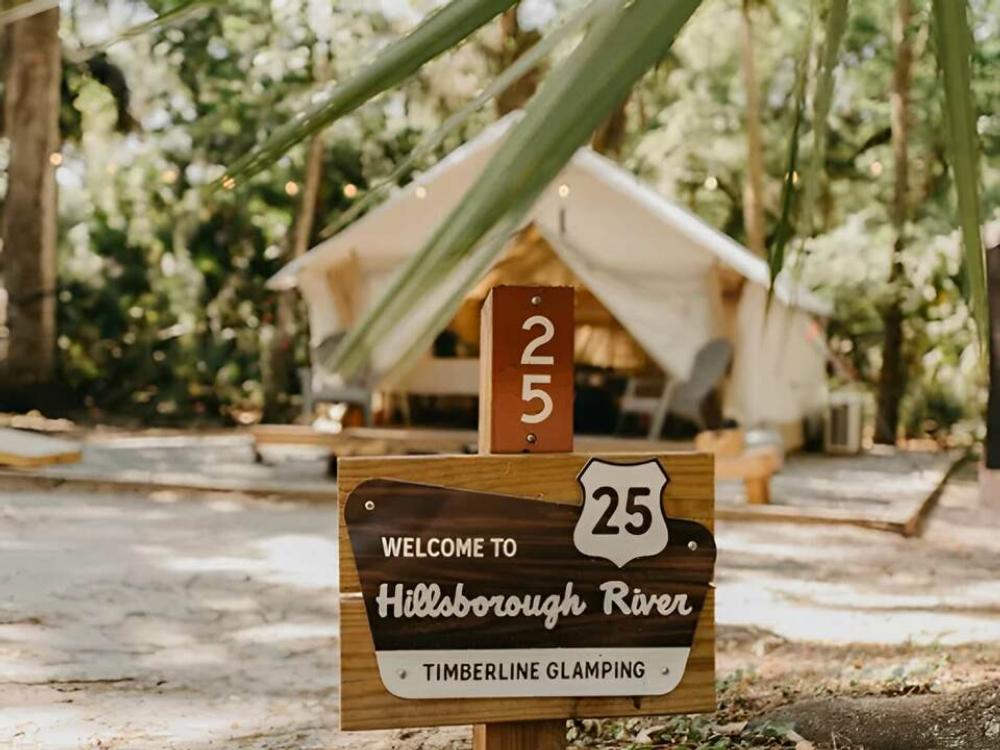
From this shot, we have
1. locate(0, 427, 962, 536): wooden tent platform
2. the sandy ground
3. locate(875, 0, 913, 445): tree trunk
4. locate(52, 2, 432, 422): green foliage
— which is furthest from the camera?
locate(52, 2, 432, 422): green foliage

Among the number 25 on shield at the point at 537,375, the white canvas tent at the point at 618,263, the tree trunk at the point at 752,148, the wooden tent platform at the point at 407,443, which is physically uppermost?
the tree trunk at the point at 752,148

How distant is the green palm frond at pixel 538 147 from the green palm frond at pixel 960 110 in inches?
6.9

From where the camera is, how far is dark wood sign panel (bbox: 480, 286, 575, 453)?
2.01 metres

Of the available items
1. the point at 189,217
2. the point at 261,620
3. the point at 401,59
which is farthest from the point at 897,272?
the point at 401,59

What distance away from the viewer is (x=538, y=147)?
513 millimetres

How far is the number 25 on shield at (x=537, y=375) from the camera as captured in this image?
202 centimetres

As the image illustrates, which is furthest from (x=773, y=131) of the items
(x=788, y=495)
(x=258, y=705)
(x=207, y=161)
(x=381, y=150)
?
(x=258, y=705)

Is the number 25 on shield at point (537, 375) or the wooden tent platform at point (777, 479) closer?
the number 25 on shield at point (537, 375)

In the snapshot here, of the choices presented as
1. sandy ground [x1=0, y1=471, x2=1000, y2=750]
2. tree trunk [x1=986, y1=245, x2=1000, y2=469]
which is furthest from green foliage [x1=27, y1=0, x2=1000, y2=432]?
sandy ground [x1=0, y1=471, x2=1000, y2=750]

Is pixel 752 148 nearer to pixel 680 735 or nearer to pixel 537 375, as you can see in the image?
pixel 680 735

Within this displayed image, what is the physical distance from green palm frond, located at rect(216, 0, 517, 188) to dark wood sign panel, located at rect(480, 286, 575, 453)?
134 cm

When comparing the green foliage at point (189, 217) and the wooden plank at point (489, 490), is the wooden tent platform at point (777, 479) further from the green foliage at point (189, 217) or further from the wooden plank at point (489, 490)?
the green foliage at point (189, 217)

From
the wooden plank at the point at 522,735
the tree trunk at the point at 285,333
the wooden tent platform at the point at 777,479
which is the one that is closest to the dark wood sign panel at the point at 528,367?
the wooden plank at the point at 522,735

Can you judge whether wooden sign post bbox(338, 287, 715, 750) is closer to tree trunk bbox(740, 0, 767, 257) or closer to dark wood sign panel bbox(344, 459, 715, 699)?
dark wood sign panel bbox(344, 459, 715, 699)
